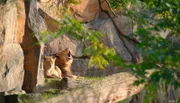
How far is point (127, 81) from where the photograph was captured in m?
3.62

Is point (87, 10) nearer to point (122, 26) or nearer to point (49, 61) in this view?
point (122, 26)

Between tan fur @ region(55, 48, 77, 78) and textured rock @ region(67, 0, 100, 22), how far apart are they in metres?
1.00

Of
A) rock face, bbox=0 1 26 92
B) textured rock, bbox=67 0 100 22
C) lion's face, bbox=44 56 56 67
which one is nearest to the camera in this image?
rock face, bbox=0 1 26 92

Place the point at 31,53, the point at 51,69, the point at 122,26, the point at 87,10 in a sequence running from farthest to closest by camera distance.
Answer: the point at 122,26, the point at 87,10, the point at 51,69, the point at 31,53

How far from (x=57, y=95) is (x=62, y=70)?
475 cm

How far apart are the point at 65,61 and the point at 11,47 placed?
211 cm

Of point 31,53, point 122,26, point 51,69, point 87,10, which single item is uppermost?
point 87,10

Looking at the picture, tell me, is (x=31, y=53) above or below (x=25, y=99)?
above

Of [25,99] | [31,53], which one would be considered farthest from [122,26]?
[25,99]

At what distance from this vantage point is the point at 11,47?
5426mm

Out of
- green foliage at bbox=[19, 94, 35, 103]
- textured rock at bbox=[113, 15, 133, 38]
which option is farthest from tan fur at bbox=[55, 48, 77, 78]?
green foliage at bbox=[19, 94, 35, 103]

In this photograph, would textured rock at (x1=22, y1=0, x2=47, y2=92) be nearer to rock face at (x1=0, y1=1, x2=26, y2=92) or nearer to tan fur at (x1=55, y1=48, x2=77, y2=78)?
rock face at (x1=0, y1=1, x2=26, y2=92)

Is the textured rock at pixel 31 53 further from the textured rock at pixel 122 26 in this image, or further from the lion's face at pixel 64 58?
the textured rock at pixel 122 26

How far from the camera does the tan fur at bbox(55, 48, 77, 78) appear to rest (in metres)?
7.39
